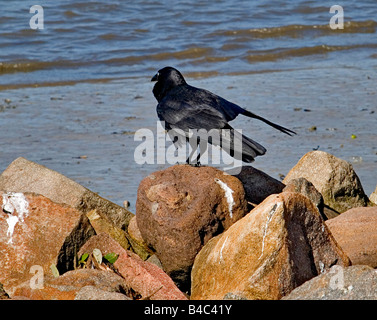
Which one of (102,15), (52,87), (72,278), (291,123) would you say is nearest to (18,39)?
(102,15)

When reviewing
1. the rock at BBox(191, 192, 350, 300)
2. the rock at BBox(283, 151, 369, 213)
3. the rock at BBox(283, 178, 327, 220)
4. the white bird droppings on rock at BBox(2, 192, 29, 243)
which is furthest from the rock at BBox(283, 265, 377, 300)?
the rock at BBox(283, 151, 369, 213)

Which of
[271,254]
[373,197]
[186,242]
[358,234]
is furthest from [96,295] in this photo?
[373,197]

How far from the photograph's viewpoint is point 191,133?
205 inches

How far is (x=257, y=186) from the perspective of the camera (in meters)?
5.38

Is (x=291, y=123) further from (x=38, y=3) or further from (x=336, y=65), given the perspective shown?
(x=38, y=3)

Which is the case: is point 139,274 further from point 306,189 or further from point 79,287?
point 306,189

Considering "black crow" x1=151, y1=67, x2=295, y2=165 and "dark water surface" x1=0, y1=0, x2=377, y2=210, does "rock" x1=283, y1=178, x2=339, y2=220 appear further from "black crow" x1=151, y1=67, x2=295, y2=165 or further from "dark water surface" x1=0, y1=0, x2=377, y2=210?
"dark water surface" x1=0, y1=0, x2=377, y2=210

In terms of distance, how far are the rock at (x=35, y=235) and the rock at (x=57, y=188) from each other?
0.57m

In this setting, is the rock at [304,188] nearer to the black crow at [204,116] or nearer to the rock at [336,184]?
the rock at [336,184]

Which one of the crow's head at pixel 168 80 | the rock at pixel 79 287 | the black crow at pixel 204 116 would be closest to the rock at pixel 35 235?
the rock at pixel 79 287

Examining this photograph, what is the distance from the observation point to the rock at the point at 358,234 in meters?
4.52

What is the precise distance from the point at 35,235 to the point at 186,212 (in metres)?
0.97

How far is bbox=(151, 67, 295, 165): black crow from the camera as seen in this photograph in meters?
5.00
